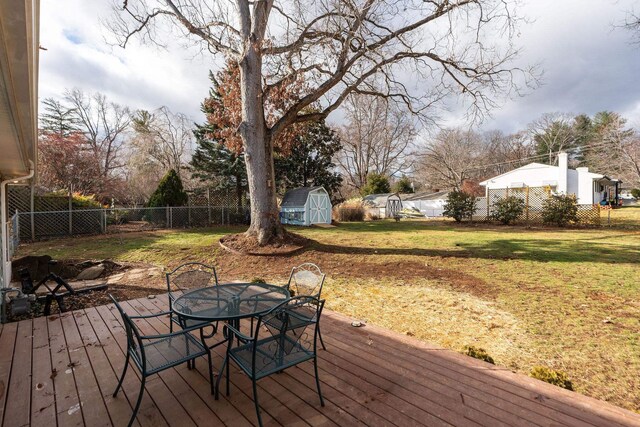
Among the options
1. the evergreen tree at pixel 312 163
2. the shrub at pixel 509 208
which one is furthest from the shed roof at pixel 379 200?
the shrub at pixel 509 208

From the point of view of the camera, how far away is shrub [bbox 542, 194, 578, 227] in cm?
1327

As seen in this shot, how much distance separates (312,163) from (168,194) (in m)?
11.4

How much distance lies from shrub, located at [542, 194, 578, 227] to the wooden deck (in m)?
14.9

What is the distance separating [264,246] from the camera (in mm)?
7844

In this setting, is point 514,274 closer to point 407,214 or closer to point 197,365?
point 197,365

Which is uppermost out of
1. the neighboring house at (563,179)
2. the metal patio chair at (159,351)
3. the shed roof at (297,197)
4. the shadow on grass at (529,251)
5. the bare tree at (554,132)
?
the bare tree at (554,132)

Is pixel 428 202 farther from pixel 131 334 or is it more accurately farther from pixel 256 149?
pixel 131 334

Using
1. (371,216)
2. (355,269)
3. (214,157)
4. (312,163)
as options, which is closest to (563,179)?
(371,216)

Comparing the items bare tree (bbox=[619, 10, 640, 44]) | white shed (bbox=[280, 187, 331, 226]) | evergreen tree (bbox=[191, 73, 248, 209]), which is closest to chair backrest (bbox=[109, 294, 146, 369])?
bare tree (bbox=[619, 10, 640, 44])

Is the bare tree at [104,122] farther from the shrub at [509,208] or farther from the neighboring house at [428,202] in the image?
the shrub at [509,208]

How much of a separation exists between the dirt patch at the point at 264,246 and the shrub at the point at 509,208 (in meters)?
12.5

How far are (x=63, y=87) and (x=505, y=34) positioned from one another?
27078 mm

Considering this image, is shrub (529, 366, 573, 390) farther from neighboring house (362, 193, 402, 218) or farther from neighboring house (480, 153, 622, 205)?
neighboring house (480, 153, 622, 205)

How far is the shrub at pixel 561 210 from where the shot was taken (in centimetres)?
1327
